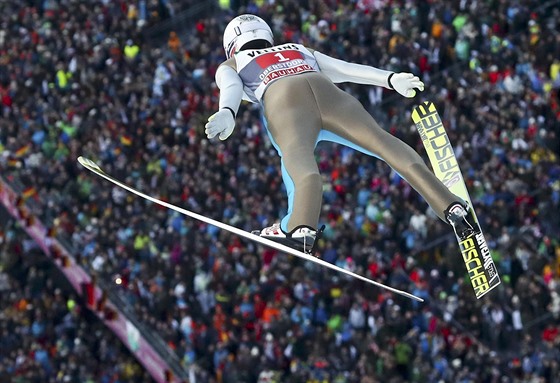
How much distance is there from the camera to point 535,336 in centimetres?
2450

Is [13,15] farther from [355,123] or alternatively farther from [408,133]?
[355,123]

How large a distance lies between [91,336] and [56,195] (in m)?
3.62

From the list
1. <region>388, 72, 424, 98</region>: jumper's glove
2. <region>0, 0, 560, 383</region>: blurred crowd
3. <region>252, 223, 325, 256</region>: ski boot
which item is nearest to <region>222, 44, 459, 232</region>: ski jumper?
<region>252, 223, 325, 256</region>: ski boot

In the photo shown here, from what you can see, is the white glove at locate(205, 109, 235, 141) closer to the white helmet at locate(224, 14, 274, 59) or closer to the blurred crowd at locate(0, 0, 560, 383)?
the white helmet at locate(224, 14, 274, 59)

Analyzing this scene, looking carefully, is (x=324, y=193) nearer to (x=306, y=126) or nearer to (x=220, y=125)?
(x=306, y=126)

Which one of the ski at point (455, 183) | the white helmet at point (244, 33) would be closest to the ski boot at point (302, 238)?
the ski at point (455, 183)

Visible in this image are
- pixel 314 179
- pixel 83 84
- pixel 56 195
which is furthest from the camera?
pixel 83 84

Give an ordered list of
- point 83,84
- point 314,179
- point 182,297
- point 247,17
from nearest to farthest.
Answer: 1. point 314,179
2. point 247,17
3. point 182,297
4. point 83,84

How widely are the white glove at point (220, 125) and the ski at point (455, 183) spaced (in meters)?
1.85

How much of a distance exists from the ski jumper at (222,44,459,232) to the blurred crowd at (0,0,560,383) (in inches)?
426

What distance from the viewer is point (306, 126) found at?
44.1 ft

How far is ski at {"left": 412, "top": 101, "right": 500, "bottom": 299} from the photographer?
13570 millimetres

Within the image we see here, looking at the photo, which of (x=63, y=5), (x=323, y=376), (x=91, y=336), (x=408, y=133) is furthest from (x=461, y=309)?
(x=63, y=5)

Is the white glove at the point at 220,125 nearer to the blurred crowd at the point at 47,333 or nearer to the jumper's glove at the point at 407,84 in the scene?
the jumper's glove at the point at 407,84
